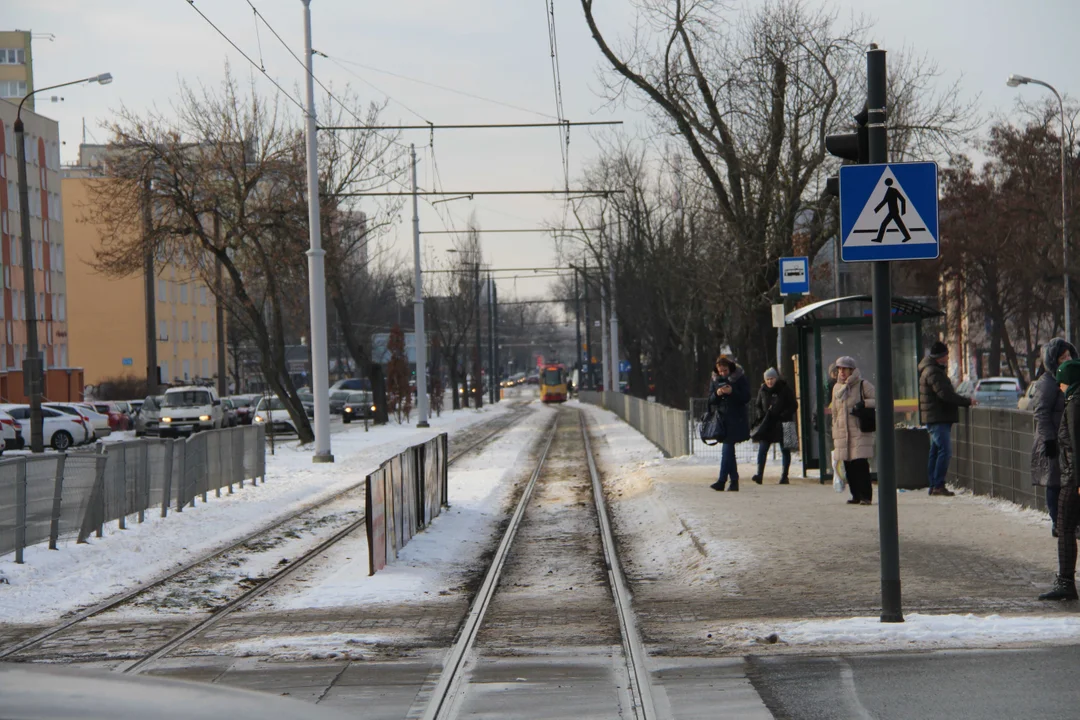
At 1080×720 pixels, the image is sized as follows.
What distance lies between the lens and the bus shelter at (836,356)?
59.8ft

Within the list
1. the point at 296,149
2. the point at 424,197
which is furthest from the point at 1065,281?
the point at 296,149

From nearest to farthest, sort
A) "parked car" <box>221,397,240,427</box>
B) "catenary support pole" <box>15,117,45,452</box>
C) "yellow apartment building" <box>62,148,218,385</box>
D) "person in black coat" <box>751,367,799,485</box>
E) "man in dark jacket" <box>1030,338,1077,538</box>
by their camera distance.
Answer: "man in dark jacket" <box>1030,338,1077,538</box>, "person in black coat" <box>751,367,799,485</box>, "catenary support pole" <box>15,117,45,452</box>, "parked car" <box>221,397,240,427</box>, "yellow apartment building" <box>62,148,218,385</box>

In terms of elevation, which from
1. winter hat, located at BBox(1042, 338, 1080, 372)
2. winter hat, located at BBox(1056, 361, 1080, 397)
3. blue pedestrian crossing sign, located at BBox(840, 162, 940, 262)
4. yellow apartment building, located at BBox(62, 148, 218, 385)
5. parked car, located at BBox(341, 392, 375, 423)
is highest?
yellow apartment building, located at BBox(62, 148, 218, 385)

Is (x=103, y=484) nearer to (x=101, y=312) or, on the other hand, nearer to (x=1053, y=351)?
(x=1053, y=351)

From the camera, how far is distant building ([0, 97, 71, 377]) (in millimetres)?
65688

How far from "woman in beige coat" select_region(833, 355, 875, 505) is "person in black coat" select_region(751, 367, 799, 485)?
2.83 meters

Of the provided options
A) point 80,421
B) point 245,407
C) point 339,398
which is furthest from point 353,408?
point 80,421

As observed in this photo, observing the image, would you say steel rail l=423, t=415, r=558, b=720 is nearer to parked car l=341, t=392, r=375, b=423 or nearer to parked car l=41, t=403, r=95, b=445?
parked car l=41, t=403, r=95, b=445

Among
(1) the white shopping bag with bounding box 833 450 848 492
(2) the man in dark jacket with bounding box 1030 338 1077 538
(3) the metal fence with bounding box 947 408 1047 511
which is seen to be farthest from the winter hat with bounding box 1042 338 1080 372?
(1) the white shopping bag with bounding box 833 450 848 492

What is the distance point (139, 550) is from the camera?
1408 cm

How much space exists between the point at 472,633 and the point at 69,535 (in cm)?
681

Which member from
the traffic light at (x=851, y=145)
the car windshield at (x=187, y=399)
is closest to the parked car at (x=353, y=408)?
the car windshield at (x=187, y=399)

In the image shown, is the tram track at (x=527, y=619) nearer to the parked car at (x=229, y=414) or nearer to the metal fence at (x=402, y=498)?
the metal fence at (x=402, y=498)

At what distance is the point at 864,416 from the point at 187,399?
35.8 meters
